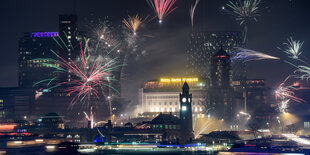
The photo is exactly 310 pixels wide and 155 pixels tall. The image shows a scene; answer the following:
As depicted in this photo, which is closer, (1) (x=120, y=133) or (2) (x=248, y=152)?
(2) (x=248, y=152)

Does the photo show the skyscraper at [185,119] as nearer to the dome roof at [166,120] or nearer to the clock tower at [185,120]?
the clock tower at [185,120]

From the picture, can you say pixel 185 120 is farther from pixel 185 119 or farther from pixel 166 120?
pixel 166 120

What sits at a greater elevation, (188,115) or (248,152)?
(188,115)

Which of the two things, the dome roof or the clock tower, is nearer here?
the clock tower

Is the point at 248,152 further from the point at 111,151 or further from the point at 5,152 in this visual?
the point at 5,152

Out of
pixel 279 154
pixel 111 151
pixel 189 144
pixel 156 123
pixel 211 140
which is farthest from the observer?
pixel 156 123

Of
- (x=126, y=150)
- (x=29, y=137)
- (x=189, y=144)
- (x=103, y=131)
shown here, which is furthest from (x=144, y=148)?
(x=29, y=137)

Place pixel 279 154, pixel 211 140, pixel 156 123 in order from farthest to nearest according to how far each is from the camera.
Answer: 1. pixel 156 123
2. pixel 211 140
3. pixel 279 154

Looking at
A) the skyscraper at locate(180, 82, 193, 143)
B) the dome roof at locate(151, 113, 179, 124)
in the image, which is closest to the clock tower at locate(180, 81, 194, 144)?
the skyscraper at locate(180, 82, 193, 143)

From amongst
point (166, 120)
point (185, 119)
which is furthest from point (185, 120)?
point (166, 120)

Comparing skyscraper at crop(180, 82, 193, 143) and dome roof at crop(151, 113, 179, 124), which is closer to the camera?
skyscraper at crop(180, 82, 193, 143)

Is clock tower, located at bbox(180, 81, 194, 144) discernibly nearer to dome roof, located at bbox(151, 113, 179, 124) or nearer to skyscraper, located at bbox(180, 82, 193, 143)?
skyscraper, located at bbox(180, 82, 193, 143)
